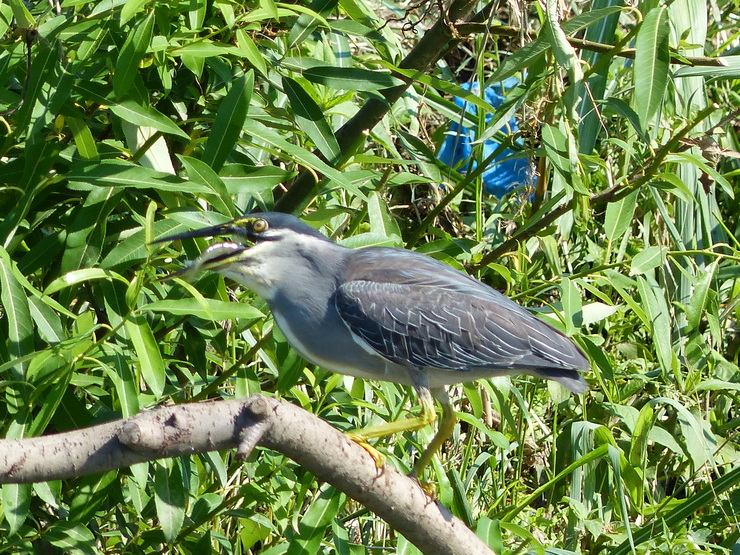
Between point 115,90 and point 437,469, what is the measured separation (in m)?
1.40

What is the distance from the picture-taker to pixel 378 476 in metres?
2.25

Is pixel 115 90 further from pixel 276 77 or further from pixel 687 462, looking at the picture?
pixel 687 462

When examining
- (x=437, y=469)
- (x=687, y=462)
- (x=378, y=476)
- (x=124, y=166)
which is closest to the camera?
(x=378, y=476)

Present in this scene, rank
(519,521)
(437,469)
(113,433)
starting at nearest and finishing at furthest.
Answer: (113,433)
(437,469)
(519,521)

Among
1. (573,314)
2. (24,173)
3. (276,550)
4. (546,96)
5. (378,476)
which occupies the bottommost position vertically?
(276,550)

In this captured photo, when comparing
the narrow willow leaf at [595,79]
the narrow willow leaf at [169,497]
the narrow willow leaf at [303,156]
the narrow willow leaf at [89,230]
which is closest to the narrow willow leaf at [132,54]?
the narrow willow leaf at [89,230]

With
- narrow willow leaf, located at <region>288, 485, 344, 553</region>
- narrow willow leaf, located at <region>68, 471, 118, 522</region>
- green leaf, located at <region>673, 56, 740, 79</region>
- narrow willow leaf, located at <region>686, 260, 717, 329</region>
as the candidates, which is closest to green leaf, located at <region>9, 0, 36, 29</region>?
narrow willow leaf, located at <region>68, 471, 118, 522</region>

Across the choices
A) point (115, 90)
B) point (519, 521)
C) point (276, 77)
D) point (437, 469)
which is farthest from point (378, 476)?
point (519, 521)

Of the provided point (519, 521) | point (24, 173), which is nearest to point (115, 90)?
point (24, 173)

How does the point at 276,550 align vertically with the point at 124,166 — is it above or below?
below

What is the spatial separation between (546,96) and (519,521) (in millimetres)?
1695

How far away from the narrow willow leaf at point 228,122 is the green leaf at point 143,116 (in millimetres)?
112

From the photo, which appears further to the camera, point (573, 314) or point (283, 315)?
point (573, 314)

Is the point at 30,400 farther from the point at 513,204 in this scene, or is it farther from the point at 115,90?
the point at 513,204
